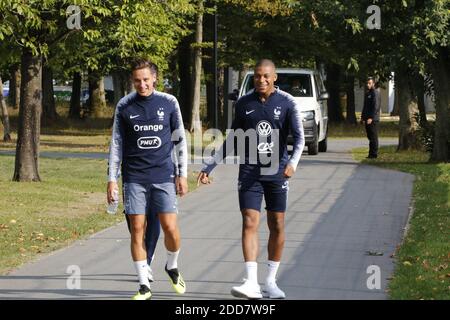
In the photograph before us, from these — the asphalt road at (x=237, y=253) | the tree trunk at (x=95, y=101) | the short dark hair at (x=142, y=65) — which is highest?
the short dark hair at (x=142, y=65)

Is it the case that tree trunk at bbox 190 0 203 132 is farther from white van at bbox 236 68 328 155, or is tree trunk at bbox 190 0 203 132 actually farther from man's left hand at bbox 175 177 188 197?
man's left hand at bbox 175 177 188 197

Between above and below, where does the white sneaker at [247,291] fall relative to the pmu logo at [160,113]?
below

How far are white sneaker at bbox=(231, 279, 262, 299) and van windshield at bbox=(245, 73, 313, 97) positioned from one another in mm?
18753

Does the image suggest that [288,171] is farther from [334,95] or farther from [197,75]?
[334,95]

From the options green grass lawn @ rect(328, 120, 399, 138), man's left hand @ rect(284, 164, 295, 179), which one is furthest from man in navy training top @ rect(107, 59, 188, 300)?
green grass lawn @ rect(328, 120, 399, 138)

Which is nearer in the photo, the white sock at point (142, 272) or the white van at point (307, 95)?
the white sock at point (142, 272)

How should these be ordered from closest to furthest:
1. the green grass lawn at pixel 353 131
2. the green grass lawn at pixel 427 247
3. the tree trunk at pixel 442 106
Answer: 1. the green grass lawn at pixel 427 247
2. the tree trunk at pixel 442 106
3. the green grass lawn at pixel 353 131

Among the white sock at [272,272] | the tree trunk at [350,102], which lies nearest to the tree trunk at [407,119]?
the white sock at [272,272]

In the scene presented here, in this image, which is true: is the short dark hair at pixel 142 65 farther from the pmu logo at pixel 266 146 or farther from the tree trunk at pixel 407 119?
the tree trunk at pixel 407 119

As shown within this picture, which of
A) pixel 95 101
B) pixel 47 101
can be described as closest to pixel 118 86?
pixel 47 101

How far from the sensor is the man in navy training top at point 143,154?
29.8 feet

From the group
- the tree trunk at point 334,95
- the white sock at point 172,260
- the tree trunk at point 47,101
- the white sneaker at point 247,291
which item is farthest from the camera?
the tree trunk at point 334,95

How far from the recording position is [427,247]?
11.6 metres

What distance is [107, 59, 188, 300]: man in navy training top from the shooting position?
9078 millimetres
